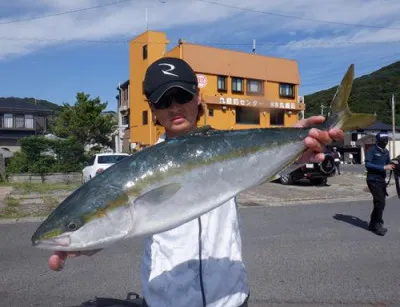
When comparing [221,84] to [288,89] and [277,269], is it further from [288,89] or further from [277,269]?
[277,269]

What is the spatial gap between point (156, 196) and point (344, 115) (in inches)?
37.4

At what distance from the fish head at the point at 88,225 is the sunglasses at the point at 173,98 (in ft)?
2.09

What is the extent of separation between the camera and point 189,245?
1974 mm

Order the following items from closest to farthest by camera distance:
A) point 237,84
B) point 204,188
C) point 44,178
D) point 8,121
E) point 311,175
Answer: point 204,188
point 311,175
point 44,178
point 237,84
point 8,121

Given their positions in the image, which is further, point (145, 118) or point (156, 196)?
point (145, 118)

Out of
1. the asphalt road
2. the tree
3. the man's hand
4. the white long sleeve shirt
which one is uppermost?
the tree

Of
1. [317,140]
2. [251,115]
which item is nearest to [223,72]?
[251,115]

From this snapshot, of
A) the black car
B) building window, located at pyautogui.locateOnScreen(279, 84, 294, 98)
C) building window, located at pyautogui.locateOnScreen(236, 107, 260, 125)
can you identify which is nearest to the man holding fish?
building window, located at pyautogui.locateOnScreen(236, 107, 260, 125)

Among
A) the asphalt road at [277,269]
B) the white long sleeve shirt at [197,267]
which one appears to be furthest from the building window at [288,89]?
the white long sleeve shirt at [197,267]

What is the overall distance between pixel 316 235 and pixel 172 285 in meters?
7.03

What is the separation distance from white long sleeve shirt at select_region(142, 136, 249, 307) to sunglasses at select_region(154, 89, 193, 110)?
55 centimetres

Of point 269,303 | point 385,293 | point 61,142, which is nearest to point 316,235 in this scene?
point 385,293

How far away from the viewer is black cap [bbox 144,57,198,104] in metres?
2.00

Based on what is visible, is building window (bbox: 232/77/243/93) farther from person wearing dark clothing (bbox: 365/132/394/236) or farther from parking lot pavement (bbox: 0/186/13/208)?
person wearing dark clothing (bbox: 365/132/394/236)
